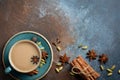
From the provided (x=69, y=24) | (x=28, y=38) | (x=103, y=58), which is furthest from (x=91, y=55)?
(x=28, y=38)

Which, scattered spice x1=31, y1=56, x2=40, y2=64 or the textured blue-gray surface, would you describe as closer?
scattered spice x1=31, y1=56, x2=40, y2=64

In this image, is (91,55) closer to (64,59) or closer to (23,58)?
(64,59)

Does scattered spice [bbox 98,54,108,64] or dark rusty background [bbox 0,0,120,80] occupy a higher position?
dark rusty background [bbox 0,0,120,80]

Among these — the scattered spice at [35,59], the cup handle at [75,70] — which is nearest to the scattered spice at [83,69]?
the cup handle at [75,70]

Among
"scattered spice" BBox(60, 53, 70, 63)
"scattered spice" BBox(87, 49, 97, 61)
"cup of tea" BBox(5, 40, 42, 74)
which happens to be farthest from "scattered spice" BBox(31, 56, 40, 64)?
"scattered spice" BBox(87, 49, 97, 61)

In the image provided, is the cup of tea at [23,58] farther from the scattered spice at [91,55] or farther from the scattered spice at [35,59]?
the scattered spice at [91,55]

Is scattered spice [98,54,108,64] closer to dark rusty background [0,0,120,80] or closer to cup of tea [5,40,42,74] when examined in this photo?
dark rusty background [0,0,120,80]

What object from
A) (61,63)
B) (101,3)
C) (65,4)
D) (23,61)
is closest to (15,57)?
(23,61)
